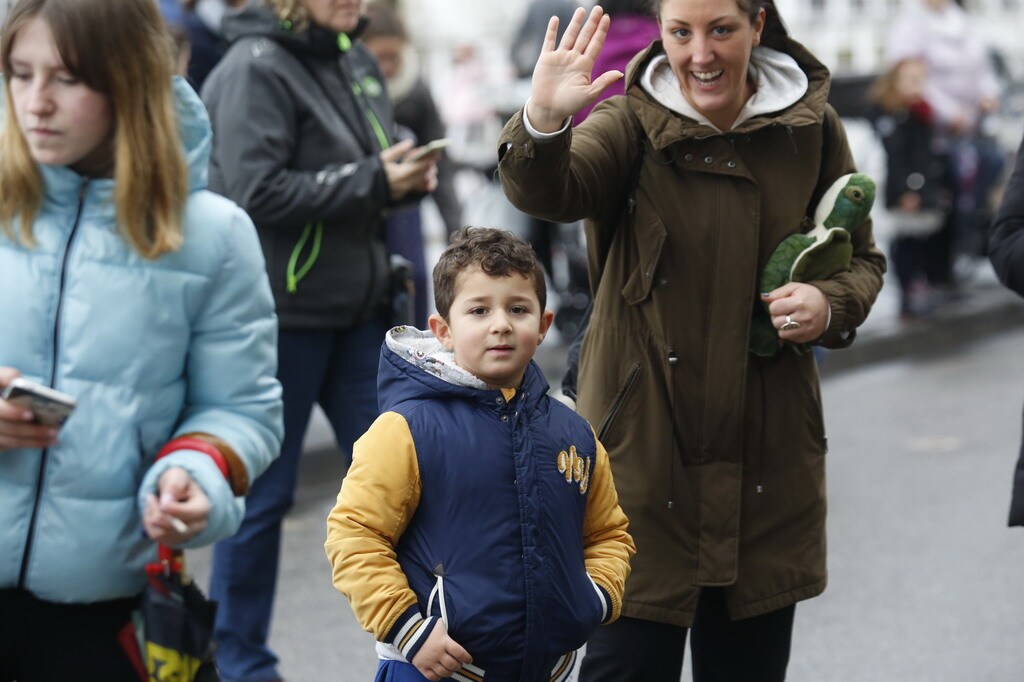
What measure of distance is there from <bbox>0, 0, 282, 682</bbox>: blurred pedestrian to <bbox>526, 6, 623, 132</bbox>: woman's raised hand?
2.15 feet

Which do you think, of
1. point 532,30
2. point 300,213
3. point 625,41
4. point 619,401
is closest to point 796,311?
point 619,401

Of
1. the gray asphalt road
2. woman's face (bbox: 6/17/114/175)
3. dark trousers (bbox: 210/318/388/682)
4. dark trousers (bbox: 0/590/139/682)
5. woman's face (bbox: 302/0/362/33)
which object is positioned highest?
woman's face (bbox: 6/17/114/175)

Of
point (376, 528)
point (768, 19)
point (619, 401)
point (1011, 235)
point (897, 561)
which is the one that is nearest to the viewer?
point (376, 528)

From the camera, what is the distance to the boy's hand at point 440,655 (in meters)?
2.71

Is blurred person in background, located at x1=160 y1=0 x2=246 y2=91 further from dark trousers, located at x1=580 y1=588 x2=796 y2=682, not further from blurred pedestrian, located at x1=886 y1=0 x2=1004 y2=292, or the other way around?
blurred pedestrian, located at x1=886 y1=0 x2=1004 y2=292

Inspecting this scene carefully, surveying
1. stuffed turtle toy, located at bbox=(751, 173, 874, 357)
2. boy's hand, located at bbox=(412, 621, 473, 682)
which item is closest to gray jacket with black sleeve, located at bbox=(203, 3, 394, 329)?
stuffed turtle toy, located at bbox=(751, 173, 874, 357)

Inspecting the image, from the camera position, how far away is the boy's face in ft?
9.27

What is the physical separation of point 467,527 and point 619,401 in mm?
648

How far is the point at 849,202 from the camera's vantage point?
3.30m

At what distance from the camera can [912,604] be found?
565 cm

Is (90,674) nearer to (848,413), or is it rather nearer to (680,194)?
(680,194)

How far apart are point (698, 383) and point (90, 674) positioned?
1292mm

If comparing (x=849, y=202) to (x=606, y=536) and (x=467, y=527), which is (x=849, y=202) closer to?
(x=606, y=536)

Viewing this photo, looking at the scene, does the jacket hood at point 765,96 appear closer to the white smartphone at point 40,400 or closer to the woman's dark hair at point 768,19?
the woman's dark hair at point 768,19
